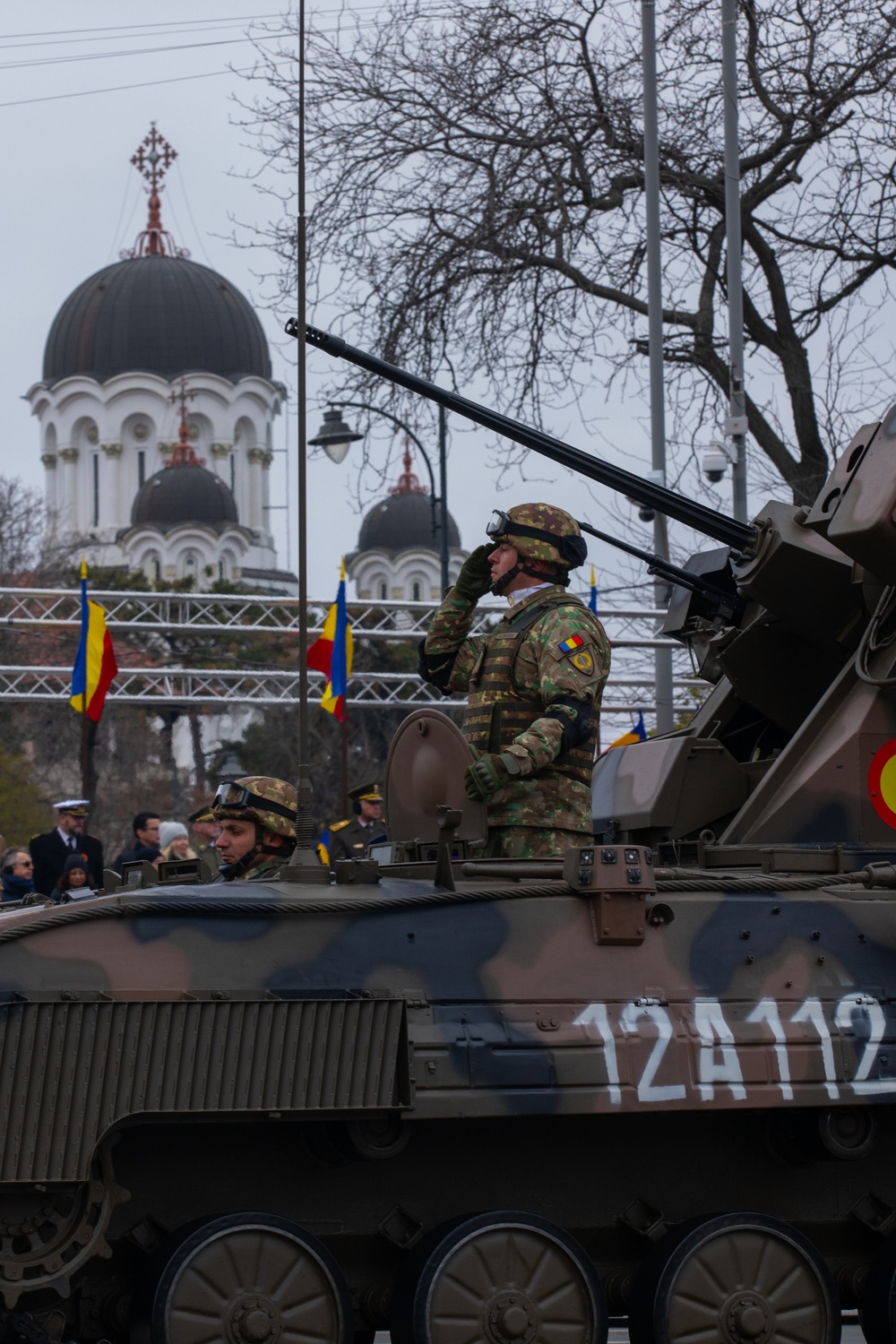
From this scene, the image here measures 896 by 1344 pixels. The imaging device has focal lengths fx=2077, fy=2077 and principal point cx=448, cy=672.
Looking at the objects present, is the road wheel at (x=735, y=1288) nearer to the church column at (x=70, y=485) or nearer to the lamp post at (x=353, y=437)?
the lamp post at (x=353, y=437)

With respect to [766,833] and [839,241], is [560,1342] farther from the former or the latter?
[839,241]

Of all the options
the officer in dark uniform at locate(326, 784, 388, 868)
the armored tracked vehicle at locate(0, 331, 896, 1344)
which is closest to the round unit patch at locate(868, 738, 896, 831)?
the armored tracked vehicle at locate(0, 331, 896, 1344)

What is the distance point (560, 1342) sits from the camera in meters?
5.60

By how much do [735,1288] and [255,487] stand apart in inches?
3475

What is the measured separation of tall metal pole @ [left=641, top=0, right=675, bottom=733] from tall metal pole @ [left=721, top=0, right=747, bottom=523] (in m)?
0.73

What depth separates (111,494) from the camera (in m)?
91.8

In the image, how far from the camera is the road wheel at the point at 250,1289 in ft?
17.4

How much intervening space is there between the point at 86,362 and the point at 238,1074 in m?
86.5

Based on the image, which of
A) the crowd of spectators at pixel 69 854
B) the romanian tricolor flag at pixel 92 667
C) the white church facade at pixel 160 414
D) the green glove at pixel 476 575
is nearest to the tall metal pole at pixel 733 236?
the crowd of spectators at pixel 69 854

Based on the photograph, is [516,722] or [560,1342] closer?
[560,1342]

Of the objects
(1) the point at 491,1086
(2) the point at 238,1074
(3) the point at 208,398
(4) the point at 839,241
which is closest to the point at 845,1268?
(1) the point at 491,1086

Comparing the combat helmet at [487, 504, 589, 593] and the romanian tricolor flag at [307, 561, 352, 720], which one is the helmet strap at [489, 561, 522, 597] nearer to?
the combat helmet at [487, 504, 589, 593]

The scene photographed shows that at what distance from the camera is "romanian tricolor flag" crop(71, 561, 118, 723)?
2183 cm

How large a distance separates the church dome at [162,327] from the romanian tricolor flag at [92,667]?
67345mm
